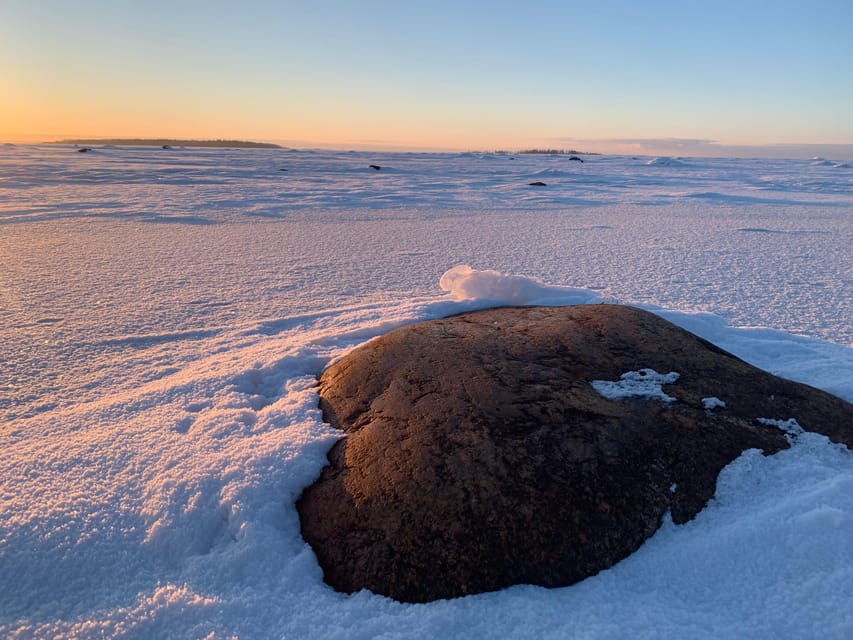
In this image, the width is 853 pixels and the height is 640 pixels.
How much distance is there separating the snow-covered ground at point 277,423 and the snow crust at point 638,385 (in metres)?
0.33

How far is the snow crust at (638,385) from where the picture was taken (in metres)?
1.86

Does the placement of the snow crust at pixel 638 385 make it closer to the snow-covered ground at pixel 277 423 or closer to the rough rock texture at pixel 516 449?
the rough rock texture at pixel 516 449

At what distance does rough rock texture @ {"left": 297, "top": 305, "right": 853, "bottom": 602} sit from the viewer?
1371mm

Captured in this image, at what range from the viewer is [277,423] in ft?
6.06

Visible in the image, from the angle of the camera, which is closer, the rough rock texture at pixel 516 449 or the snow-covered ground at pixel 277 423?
the snow-covered ground at pixel 277 423

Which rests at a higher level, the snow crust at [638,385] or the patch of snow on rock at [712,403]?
the snow crust at [638,385]

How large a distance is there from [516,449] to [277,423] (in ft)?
2.62

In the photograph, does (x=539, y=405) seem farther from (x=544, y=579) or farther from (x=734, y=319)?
(x=734, y=319)

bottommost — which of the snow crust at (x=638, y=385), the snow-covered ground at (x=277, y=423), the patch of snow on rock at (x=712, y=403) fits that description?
the snow-covered ground at (x=277, y=423)

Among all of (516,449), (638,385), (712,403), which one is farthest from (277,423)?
(712,403)

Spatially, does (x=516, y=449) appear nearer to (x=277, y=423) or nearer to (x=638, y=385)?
(x=638, y=385)

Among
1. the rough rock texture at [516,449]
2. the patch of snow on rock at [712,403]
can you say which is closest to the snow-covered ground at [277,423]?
the rough rock texture at [516,449]

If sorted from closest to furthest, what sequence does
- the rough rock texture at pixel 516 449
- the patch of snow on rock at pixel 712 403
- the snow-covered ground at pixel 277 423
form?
the snow-covered ground at pixel 277 423, the rough rock texture at pixel 516 449, the patch of snow on rock at pixel 712 403

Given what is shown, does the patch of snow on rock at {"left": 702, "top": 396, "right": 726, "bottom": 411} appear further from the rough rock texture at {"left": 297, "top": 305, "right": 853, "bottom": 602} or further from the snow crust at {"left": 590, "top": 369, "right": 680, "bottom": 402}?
the snow crust at {"left": 590, "top": 369, "right": 680, "bottom": 402}
